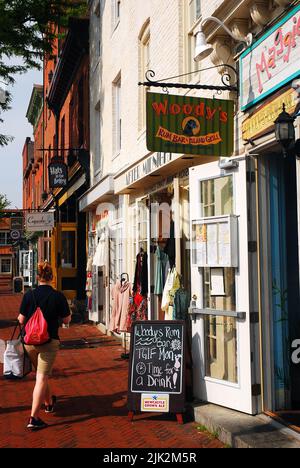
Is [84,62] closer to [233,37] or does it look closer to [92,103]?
[92,103]

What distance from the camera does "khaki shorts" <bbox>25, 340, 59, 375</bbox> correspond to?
621cm

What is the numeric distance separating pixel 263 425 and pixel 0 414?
3093mm

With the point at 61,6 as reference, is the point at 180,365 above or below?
below

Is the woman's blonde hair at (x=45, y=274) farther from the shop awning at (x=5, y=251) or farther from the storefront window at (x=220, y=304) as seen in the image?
the shop awning at (x=5, y=251)

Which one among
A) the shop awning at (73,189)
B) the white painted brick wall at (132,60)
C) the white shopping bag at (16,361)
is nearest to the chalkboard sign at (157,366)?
the white shopping bag at (16,361)

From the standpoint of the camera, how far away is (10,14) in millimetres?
14195

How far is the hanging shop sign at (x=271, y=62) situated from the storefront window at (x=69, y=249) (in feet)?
42.1

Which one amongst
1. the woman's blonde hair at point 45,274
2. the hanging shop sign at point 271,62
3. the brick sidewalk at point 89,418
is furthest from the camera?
the woman's blonde hair at point 45,274

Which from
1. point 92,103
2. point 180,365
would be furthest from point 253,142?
point 92,103

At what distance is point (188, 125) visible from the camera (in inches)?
254

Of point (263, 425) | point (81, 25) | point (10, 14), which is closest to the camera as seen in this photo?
point (263, 425)

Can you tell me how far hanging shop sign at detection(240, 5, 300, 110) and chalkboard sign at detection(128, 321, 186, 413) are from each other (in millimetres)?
2685

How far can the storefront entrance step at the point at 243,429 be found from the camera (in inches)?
202

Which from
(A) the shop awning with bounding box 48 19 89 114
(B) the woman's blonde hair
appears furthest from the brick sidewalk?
(A) the shop awning with bounding box 48 19 89 114
